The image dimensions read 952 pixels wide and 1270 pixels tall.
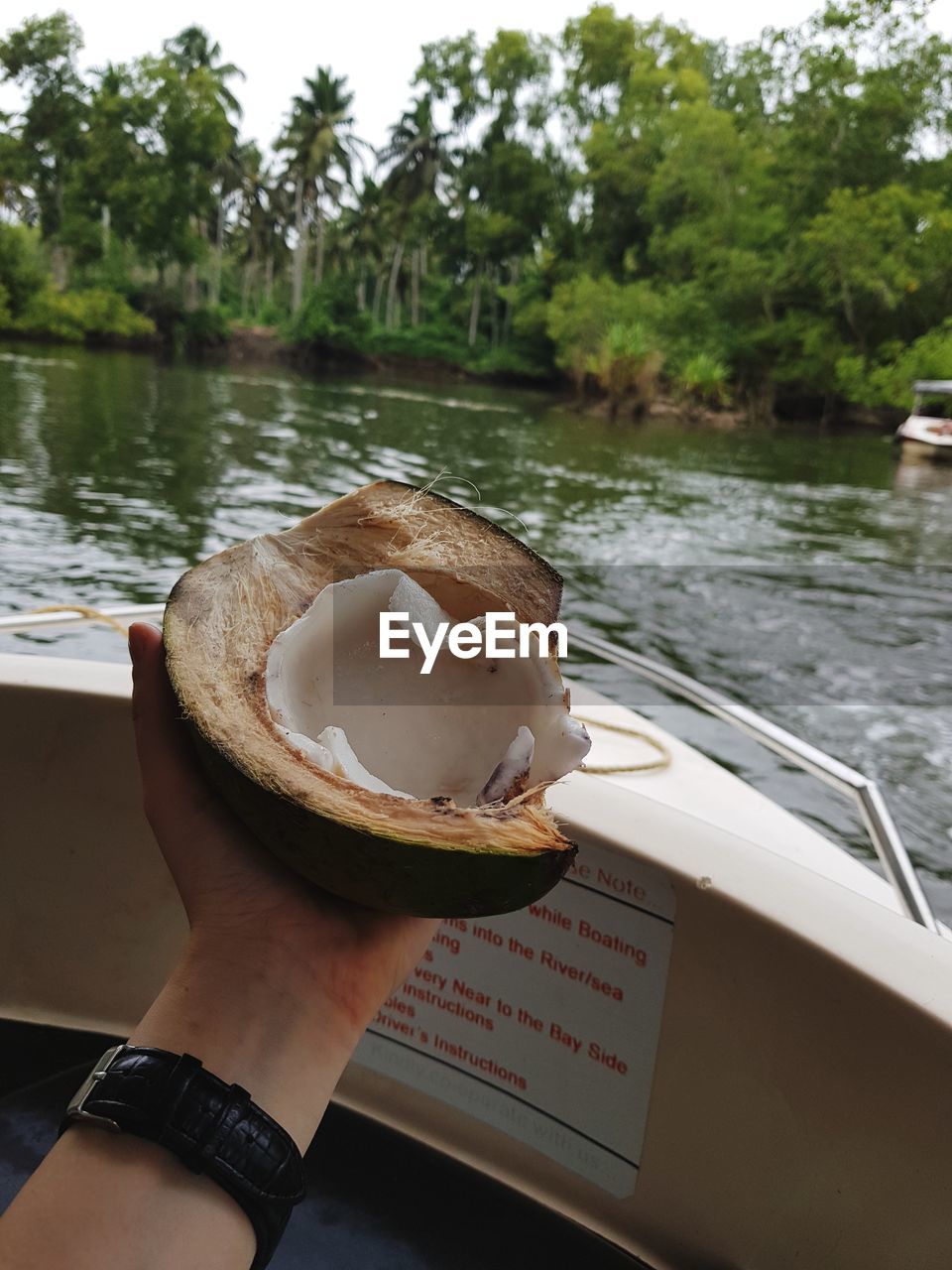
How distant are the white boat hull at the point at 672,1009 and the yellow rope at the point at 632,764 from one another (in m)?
0.50

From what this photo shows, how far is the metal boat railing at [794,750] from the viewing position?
133cm

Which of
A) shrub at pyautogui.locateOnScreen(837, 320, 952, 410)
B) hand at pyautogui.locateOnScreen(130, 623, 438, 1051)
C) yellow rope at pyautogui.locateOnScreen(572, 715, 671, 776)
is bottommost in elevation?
yellow rope at pyautogui.locateOnScreen(572, 715, 671, 776)

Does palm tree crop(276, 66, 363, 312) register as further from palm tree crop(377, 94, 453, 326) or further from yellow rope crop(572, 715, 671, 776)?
yellow rope crop(572, 715, 671, 776)

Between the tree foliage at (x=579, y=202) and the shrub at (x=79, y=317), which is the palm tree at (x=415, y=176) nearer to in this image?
the tree foliage at (x=579, y=202)

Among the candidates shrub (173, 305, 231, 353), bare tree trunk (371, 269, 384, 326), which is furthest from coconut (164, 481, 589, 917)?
bare tree trunk (371, 269, 384, 326)

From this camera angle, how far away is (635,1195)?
3.16 ft

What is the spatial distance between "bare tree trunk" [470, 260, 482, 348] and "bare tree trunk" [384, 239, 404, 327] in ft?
10.1

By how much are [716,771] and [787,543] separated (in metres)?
7.68

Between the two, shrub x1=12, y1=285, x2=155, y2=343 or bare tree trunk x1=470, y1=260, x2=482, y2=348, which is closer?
shrub x1=12, y1=285, x2=155, y2=343

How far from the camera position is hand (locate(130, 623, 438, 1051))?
57cm

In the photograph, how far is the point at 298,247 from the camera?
1448 inches

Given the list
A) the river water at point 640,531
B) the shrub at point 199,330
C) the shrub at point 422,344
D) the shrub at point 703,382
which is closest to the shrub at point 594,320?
the shrub at point 703,382

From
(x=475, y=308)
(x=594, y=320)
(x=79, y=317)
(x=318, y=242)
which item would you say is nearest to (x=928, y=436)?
(x=594, y=320)

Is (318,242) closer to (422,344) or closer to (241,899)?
(422,344)
